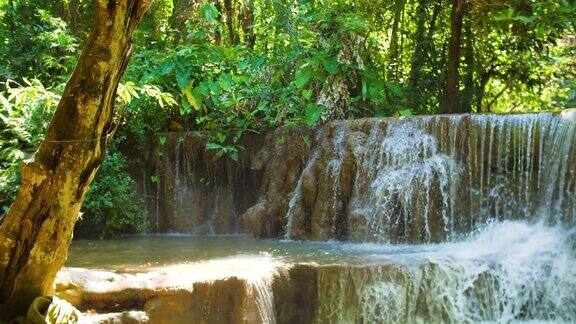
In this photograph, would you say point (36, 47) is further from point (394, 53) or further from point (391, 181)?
point (391, 181)

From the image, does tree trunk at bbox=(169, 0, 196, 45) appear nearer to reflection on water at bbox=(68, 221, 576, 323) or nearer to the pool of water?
the pool of water

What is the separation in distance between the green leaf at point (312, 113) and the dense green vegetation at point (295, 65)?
0.7 inches

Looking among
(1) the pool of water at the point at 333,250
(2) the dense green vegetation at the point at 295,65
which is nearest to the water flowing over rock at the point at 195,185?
(2) the dense green vegetation at the point at 295,65

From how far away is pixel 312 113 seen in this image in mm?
10078

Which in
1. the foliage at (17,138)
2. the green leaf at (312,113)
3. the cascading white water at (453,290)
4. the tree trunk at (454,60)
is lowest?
the cascading white water at (453,290)

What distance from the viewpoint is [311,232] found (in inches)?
370

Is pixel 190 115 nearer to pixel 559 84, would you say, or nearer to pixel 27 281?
pixel 559 84

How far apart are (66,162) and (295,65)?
25.1 feet

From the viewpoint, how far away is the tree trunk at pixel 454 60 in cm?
1159

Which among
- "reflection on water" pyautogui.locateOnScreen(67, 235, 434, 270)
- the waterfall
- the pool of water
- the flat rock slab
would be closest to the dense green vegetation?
the waterfall

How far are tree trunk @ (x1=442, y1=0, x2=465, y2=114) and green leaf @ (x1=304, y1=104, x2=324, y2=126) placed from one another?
9.79 feet

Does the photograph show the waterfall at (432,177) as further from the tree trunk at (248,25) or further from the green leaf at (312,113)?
the tree trunk at (248,25)

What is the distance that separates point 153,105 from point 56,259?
24.5 ft

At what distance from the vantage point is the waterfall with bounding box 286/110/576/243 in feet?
26.7
